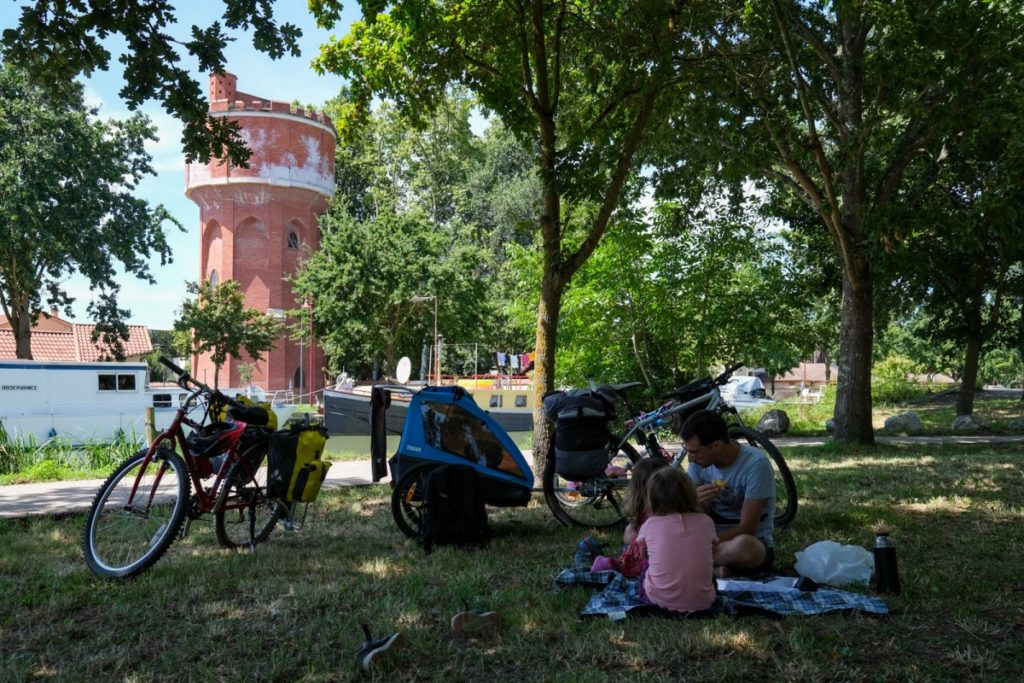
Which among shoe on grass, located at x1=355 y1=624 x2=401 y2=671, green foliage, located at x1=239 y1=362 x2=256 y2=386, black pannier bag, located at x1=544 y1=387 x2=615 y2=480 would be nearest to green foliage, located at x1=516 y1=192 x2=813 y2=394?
black pannier bag, located at x1=544 y1=387 x2=615 y2=480

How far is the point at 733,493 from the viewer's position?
4656 millimetres

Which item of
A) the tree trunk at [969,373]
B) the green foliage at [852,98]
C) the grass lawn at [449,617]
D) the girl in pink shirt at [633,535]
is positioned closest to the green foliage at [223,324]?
the green foliage at [852,98]

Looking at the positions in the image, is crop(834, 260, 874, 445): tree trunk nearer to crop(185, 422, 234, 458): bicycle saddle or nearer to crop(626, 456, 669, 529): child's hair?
crop(626, 456, 669, 529): child's hair

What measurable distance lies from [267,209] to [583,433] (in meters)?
40.8

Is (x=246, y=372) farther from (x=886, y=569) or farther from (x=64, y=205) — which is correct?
(x=886, y=569)

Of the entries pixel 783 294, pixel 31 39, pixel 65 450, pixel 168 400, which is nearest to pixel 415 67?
pixel 31 39

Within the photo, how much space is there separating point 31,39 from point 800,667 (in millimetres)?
6061

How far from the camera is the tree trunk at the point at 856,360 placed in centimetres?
1320

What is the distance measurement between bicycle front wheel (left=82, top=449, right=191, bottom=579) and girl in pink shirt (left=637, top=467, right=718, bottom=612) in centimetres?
283

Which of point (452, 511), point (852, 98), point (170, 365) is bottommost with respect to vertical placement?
point (452, 511)

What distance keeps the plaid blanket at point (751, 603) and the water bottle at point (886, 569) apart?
7.8 inches

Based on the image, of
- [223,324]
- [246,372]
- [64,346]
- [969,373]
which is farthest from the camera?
[64,346]

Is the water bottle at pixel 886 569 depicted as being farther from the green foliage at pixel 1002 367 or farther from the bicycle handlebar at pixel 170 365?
the green foliage at pixel 1002 367

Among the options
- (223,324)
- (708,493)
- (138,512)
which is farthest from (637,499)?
(223,324)
